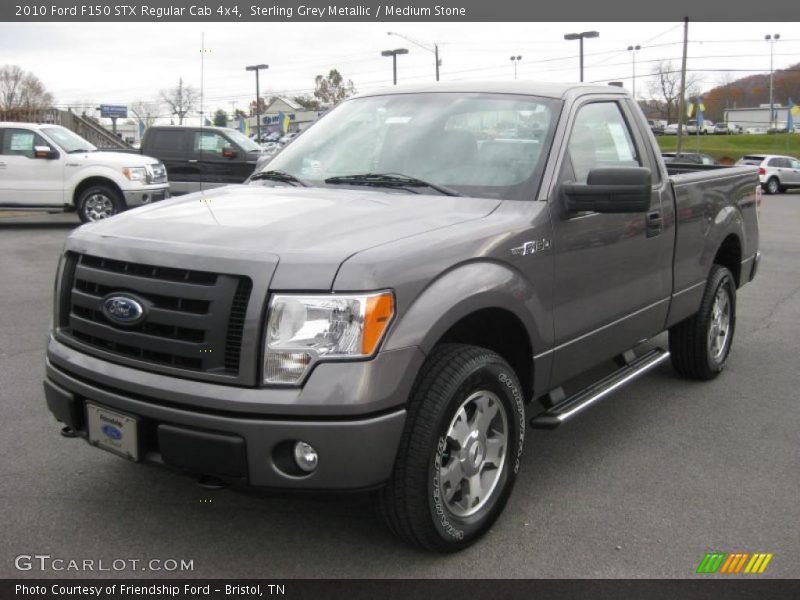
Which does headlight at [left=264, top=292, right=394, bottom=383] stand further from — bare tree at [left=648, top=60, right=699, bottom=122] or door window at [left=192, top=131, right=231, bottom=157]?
bare tree at [left=648, top=60, right=699, bottom=122]

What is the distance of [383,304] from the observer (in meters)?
2.86

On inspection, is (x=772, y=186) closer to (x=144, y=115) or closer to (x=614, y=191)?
(x=144, y=115)

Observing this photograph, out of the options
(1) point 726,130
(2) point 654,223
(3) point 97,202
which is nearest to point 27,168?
(3) point 97,202

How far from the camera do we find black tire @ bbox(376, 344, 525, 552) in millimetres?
3004

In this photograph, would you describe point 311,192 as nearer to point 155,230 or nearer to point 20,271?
point 155,230

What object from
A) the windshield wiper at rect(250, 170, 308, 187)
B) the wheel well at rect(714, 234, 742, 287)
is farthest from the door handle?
the windshield wiper at rect(250, 170, 308, 187)

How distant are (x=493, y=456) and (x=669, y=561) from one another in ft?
2.59

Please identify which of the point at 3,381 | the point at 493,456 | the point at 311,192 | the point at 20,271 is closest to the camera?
the point at 493,456

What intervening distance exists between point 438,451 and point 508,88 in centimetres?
215

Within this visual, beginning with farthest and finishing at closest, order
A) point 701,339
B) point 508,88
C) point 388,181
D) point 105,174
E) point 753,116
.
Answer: point 753,116
point 105,174
point 701,339
point 508,88
point 388,181

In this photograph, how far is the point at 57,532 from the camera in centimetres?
341

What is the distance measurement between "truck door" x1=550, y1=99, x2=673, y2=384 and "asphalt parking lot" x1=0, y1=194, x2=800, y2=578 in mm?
567

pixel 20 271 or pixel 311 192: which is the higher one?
pixel 311 192

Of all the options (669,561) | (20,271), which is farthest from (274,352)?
(20,271)
